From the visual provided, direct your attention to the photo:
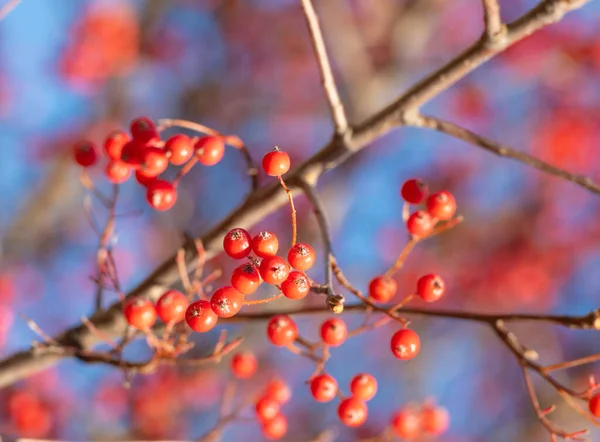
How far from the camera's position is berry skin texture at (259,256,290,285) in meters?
1.77

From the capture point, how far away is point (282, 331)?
7.17 feet

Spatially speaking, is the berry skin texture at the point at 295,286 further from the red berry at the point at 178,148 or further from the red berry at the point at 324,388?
the red berry at the point at 178,148

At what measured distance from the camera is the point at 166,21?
11.1 m

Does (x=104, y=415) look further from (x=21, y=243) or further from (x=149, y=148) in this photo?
(x=149, y=148)

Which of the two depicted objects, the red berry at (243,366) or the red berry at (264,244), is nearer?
the red berry at (264,244)

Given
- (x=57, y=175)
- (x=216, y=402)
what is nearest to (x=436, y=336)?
(x=216, y=402)

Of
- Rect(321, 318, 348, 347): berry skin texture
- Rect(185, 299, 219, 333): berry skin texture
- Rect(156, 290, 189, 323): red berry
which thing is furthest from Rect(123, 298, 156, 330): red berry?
Rect(321, 318, 348, 347): berry skin texture

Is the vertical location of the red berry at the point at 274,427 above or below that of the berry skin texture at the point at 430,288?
below

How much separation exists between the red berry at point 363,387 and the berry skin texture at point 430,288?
1.79 feet

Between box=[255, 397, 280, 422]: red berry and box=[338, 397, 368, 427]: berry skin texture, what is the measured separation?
0.67 m

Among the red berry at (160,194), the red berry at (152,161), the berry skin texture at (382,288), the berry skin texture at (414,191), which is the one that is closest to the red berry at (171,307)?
the red berry at (160,194)

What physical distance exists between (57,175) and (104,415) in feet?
12.3

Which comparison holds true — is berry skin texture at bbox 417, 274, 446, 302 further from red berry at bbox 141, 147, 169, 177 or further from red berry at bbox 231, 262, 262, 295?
red berry at bbox 141, 147, 169, 177

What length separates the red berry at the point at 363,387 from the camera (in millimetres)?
2490
